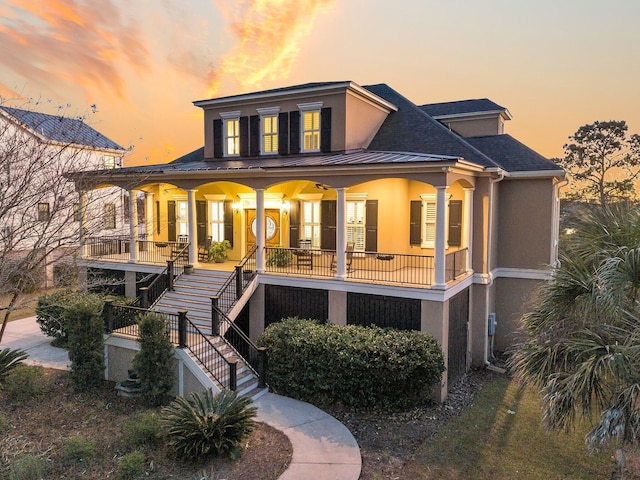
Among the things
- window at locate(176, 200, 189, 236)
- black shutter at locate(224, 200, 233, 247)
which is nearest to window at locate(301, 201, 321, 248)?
black shutter at locate(224, 200, 233, 247)

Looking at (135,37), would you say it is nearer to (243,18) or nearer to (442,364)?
(243,18)

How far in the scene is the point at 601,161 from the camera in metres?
36.6

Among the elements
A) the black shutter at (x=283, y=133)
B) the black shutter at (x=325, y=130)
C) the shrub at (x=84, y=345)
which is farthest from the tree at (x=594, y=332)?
the black shutter at (x=283, y=133)

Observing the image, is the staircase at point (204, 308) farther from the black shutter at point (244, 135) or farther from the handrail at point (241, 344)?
the black shutter at point (244, 135)

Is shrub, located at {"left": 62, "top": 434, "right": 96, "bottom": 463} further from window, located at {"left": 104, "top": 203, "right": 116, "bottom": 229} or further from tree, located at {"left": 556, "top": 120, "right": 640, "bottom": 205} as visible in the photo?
tree, located at {"left": 556, "top": 120, "right": 640, "bottom": 205}

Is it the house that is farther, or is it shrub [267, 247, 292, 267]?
shrub [267, 247, 292, 267]

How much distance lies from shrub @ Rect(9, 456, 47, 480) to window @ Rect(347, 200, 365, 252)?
1061 cm

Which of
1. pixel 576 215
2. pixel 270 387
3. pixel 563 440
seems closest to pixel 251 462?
pixel 270 387

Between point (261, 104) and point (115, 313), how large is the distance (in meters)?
9.45

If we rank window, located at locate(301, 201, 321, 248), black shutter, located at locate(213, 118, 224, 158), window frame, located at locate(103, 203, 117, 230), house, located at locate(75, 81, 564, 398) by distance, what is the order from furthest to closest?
black shutter, located at locate(213, 118, 224, 158)
window, located at locate(301, 201, 321, 248)
window frame, located at locate(103, 203, 117, 230)
house, located at locate(75, 81, 564, 398)

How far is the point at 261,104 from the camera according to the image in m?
16.7

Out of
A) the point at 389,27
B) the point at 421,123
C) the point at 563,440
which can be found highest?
the point at 389,27

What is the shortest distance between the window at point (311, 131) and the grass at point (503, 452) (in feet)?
33.8

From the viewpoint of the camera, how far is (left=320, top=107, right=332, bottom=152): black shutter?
15383 millimetres
